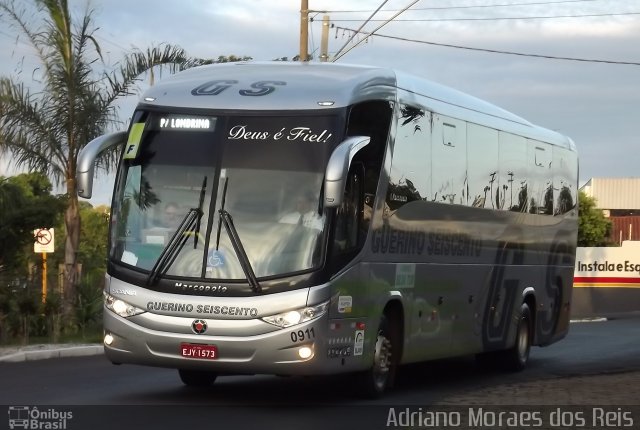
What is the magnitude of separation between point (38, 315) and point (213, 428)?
41.8 feet

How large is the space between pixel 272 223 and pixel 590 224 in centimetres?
4696

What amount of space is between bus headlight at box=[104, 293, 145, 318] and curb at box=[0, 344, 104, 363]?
234 inches

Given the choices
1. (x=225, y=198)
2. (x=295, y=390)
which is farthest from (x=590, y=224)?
(x=225, y=198)

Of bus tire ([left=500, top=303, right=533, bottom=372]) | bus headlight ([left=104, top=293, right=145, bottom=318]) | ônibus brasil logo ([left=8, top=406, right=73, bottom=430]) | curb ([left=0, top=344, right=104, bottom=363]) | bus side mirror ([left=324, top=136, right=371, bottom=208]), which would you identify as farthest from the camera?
bus tire ([left=500, top=303, right=533, bottom=372])

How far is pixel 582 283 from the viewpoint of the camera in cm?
4281

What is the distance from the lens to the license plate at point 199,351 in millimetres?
12641

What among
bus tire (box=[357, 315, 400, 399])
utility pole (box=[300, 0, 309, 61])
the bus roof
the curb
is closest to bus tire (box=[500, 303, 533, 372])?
bus tire (box=[357, 315, 400, 399])

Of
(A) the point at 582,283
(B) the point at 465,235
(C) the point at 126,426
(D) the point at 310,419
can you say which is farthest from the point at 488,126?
(A) the point at 582,283

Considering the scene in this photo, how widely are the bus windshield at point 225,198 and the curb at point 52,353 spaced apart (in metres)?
6.13

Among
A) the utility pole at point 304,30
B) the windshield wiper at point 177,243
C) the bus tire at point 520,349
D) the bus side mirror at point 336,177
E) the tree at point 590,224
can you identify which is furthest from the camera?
the tree at point 590,224

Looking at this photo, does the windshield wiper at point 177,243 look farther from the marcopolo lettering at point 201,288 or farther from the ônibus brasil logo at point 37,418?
the ônibus brasil logo at point 37,418

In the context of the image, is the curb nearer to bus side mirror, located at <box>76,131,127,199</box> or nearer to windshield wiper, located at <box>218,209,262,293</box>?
bus side mirror, located at <box>76,131,127,199</box>

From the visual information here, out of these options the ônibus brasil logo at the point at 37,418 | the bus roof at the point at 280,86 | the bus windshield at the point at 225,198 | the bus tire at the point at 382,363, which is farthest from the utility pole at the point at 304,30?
the ônibus brasil logo at the point at 37,418

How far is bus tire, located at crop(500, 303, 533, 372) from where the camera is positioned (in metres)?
19.8
